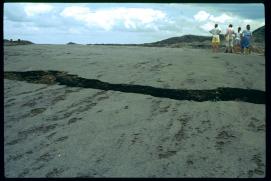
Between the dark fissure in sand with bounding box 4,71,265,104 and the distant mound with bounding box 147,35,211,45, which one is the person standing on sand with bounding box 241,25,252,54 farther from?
the distant mound with bounding box 147,35,211,45

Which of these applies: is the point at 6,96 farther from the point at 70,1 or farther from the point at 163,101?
the point at 70,1

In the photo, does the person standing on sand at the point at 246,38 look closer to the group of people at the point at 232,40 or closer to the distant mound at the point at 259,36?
the group of people at the point at 232,40

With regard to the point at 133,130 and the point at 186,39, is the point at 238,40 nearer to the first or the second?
the point at 133,130

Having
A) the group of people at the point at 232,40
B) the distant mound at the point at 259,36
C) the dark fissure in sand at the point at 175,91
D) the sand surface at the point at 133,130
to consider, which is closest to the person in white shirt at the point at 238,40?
the group of people at the point at 232,40

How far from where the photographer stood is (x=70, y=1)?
3803 mm

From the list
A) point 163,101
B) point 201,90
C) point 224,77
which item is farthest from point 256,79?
point 163,101

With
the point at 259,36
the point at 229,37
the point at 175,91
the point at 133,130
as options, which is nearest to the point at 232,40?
the point at 229,37

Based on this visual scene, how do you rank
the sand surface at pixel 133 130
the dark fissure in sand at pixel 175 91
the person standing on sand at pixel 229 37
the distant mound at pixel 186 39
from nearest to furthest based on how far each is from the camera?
the sand surface at pixel 133 130 → the dark fissure in sand at pixel 175 91 → the person standing on sand at pixel 229 37 → the distant mound at pixel 186 39

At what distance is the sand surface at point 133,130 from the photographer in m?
4.22

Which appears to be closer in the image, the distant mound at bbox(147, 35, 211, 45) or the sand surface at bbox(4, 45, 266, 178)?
the sand surface at bbox(4, 45, 266, 178)

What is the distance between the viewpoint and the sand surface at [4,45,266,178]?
4.22 metres

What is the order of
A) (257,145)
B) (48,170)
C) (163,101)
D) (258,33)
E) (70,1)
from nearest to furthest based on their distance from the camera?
1. (70,1)
2. (48,170)
3. (257,145)
4. (163,101)
5. (258,33)

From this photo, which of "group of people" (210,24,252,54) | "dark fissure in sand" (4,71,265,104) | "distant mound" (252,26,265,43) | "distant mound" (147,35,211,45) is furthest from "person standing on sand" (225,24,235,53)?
"distant mound" (147,35,211,45)

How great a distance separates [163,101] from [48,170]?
2.13m
